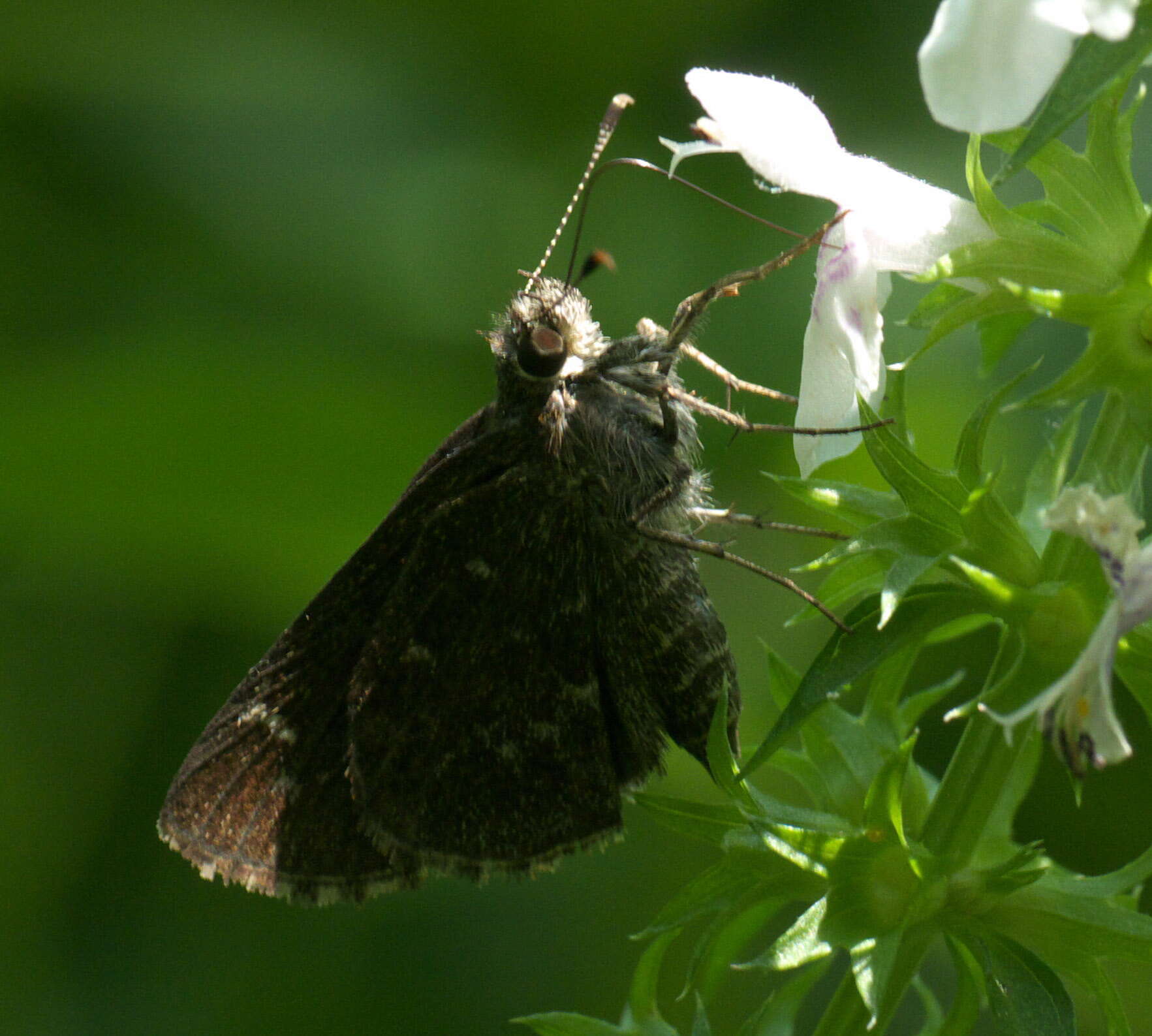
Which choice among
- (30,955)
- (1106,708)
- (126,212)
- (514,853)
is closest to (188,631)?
(30,955)

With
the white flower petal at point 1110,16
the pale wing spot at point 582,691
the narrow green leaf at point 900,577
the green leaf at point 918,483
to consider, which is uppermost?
the white flower petal at point 1110,16

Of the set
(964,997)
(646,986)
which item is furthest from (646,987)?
(964,997)

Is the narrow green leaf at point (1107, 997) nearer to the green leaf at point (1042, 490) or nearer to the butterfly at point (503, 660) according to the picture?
the green leaf at point (1042, 490)

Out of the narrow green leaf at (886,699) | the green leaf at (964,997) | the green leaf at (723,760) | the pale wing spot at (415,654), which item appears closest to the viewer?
the green leaf at (723,760)

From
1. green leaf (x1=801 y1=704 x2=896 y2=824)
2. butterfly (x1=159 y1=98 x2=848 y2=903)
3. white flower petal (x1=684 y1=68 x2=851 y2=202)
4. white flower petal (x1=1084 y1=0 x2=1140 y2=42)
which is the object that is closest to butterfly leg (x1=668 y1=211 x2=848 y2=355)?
butterfly (x1=159 y1=98 x2=848 y2=903)

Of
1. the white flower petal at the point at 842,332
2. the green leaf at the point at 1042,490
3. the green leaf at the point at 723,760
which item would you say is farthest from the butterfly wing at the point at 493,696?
the green leaf at the point at 1042,490

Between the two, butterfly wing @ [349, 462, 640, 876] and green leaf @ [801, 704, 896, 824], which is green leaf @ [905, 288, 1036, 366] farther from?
butterfly wing @ [349, 462, 640, 876]

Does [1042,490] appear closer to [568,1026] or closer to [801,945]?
[801,945]
